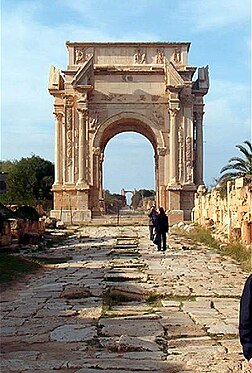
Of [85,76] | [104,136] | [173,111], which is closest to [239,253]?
[173,111]

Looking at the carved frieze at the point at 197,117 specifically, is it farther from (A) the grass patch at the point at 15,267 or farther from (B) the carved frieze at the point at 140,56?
(A) the grass patch at the point at 15,267

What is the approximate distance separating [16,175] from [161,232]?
3214 cm

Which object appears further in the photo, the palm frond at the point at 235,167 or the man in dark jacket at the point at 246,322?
the palm frond at the point at 235,167

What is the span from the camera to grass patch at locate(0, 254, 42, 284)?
1235cm

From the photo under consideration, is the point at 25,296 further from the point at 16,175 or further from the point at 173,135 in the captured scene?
the point at 16,175

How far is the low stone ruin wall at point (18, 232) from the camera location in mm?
17391

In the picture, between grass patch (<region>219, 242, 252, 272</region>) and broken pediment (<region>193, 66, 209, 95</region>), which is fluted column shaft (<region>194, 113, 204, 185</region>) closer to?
broken pediment (<region>193, 66, 209, 95</region>)

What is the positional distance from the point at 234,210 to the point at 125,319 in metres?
11.4

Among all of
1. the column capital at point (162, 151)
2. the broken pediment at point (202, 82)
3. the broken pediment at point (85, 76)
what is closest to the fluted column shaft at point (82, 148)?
the broken pediment at point (85, 76)

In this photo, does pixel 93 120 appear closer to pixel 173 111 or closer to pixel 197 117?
pixel 173 111

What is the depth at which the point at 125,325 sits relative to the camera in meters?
7.31

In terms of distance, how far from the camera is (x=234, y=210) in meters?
18.7

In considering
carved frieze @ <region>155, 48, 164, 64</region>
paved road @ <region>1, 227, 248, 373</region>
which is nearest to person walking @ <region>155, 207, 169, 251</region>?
paved road @ <region>1, 227, 248, 373</region>

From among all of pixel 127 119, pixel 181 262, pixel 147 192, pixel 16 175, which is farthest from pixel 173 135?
pixel 147 192
